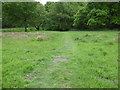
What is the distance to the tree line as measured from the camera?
8.91 meters

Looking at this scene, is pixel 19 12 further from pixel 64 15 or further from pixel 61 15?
pixel 64 15

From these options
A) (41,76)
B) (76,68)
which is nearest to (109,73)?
(76,68)

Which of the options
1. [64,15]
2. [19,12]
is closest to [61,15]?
[64,15]

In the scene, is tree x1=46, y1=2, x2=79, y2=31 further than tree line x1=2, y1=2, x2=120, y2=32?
Yes

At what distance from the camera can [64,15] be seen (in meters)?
33.6

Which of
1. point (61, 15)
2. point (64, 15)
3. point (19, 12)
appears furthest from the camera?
point (64, 15)

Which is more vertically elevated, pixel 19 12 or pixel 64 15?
pixel 64 15

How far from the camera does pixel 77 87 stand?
3092mm

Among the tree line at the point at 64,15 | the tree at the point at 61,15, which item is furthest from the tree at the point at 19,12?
the tree at the point at 61,15

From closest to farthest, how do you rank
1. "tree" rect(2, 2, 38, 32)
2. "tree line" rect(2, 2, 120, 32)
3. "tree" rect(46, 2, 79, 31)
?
"tree line" rect(2, 2, 120, 32), "tree" rect(2, 2, 38, 32), "tree" rect(46, 2, 79, 31)

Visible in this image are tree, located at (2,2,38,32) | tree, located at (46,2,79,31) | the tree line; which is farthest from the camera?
tree, located at (46,2,79,31)

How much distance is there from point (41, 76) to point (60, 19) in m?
32.9

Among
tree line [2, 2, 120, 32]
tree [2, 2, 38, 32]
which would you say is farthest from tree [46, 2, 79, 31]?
tree [2, 2, 38, 32]

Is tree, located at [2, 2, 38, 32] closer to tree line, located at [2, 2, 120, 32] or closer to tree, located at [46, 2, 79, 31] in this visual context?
tree line, located at [2, 2, 120, 32]
